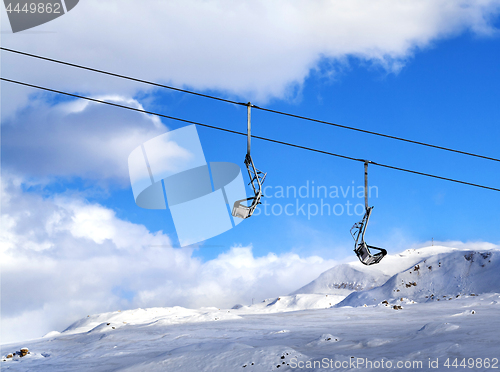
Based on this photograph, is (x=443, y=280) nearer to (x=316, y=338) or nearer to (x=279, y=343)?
(x=316, y=338)

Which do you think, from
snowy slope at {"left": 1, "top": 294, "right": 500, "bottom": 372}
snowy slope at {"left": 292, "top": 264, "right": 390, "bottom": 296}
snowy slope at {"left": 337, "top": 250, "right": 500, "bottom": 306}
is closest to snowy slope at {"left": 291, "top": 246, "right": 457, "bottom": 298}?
snowy slope at {"left": 292, "top": 264, "right": 390, "bottom": 296}

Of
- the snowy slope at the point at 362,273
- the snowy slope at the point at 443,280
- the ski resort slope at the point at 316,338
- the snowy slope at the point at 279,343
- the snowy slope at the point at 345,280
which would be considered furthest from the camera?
the snowy slope at the point at 362,273

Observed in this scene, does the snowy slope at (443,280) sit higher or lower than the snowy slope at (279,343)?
higher

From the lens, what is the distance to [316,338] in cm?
1353

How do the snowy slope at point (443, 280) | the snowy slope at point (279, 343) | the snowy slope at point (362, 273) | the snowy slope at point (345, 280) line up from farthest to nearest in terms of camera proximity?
the snowy slope at point (362, 273) < the snowy slope at point (345, 280) < the snowy slope at point (443, 280) < the snowy slope at point (279, 343)

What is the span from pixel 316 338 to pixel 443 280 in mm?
24079

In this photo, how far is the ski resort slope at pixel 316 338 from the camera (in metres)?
10.4

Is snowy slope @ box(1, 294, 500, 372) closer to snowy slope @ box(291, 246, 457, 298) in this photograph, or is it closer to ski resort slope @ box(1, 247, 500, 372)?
ski resort slope @ box(1, 247, 500, 372)

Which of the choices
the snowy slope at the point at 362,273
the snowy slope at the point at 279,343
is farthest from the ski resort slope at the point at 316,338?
the snowy slope at the point at 362,273

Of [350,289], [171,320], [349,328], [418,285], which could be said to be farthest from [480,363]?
[350,289]

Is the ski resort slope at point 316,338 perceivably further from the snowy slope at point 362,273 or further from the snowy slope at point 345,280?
the snowy slope at point 362,273

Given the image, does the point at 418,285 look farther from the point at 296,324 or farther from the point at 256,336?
the point at 256,336

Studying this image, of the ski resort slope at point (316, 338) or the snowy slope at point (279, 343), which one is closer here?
the ski resort slope at point (316, 338)

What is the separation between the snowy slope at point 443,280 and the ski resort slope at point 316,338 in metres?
0.08
